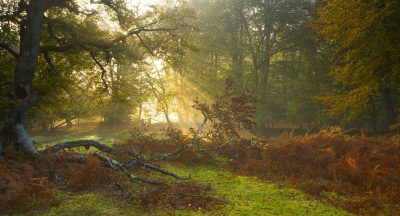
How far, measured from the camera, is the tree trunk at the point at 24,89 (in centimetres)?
1063

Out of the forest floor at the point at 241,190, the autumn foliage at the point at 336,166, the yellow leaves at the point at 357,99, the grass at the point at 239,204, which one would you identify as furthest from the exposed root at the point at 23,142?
the yellow leaves at the point at 357,99

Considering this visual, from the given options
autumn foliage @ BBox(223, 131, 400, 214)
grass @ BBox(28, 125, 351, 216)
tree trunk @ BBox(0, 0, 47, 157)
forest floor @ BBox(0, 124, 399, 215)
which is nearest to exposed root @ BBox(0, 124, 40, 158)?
tree trunk @ BBox(0, 0, 47, 157)

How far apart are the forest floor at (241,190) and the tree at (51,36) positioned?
237 cm

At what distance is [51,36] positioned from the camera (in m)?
13.5

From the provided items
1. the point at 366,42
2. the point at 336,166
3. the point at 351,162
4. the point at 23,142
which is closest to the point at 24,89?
the point at 23,142

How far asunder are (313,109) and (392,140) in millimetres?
20797

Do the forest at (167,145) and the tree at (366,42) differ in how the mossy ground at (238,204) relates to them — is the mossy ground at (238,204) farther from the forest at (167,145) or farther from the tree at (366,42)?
the tree at (366,42)

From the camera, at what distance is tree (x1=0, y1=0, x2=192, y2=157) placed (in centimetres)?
1089

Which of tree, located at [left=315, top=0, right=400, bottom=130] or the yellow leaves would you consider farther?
the yellow leaves

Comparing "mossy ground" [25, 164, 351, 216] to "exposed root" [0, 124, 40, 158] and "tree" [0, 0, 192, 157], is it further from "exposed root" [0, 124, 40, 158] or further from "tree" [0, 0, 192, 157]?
"tree" [0, 0, 192, 157]

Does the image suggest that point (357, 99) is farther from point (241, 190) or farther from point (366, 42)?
point (241, 190)

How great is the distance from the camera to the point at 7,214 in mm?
6836

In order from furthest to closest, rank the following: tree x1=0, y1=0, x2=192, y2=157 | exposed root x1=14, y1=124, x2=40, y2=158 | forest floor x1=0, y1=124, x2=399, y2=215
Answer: tree x1=0, y1=0, x2=192, y2=157 < exposed root x1=14, y1=124, x2=40, y2=158 < forest floor x1=0, y1=124, x2=399, y2=215

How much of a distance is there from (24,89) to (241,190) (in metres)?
7.89
